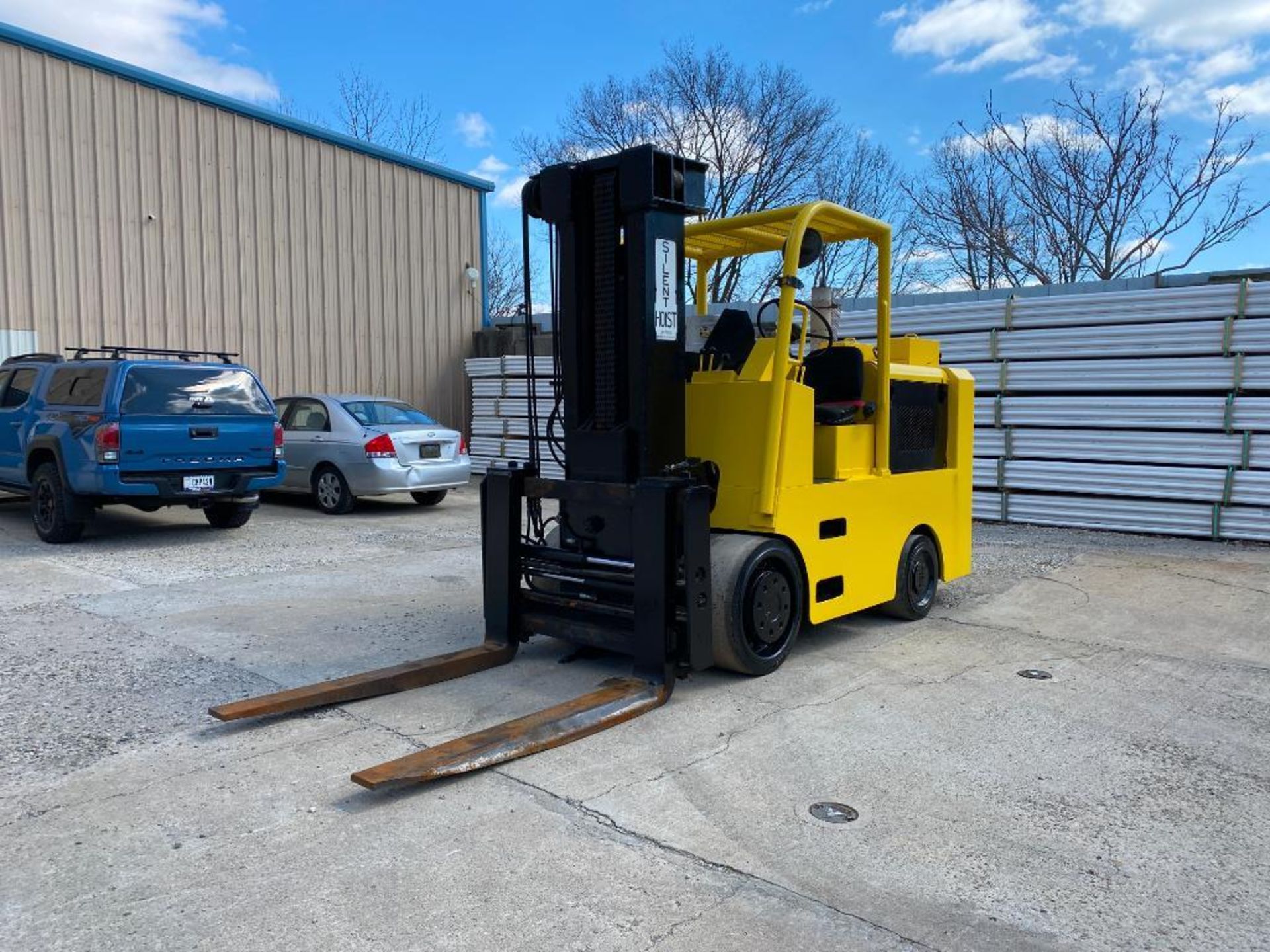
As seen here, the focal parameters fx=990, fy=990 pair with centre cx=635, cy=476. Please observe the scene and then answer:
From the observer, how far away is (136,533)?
10.8 metres

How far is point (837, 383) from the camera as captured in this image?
19.9 ft

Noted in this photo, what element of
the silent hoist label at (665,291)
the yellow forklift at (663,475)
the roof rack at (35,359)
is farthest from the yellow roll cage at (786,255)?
the roof rack at (35,359)

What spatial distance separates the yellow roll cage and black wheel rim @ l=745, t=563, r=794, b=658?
42cm

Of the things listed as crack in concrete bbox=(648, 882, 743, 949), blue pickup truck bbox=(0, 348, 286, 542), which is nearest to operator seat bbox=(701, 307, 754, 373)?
crack in concrete bbox=(648, 882, 743, 949)

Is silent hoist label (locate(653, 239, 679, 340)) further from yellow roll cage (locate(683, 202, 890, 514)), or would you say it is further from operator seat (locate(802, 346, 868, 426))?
operator seat (locate(802, 346, 868, 426))

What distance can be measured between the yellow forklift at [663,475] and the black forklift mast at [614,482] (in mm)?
11

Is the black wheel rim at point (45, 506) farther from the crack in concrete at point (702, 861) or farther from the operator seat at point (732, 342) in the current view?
the crack in concrete at point (702, 861)

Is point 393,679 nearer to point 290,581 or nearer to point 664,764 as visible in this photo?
point 664,764

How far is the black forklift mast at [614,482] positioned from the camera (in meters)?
4.92

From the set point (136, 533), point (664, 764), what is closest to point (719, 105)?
point (136, 533)

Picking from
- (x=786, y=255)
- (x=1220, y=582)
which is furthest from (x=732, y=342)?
(x=1220, y=582)

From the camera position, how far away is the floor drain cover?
3744 millimetres

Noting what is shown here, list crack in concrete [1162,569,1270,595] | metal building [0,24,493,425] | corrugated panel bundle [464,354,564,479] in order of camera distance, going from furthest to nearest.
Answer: corrugated panel bundle [464,354,564,479] < metal building [0,24,493,425] < crack in concrete [1162,569,1270,595]

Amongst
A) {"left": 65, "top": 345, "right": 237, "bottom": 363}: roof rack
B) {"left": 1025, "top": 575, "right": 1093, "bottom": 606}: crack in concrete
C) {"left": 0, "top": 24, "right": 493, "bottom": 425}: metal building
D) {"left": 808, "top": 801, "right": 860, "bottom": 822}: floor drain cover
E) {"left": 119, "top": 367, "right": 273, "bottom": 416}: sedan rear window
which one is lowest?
{"left": 808, "top": 801, "right": 860, "bottom": 822}: floor drain cover
